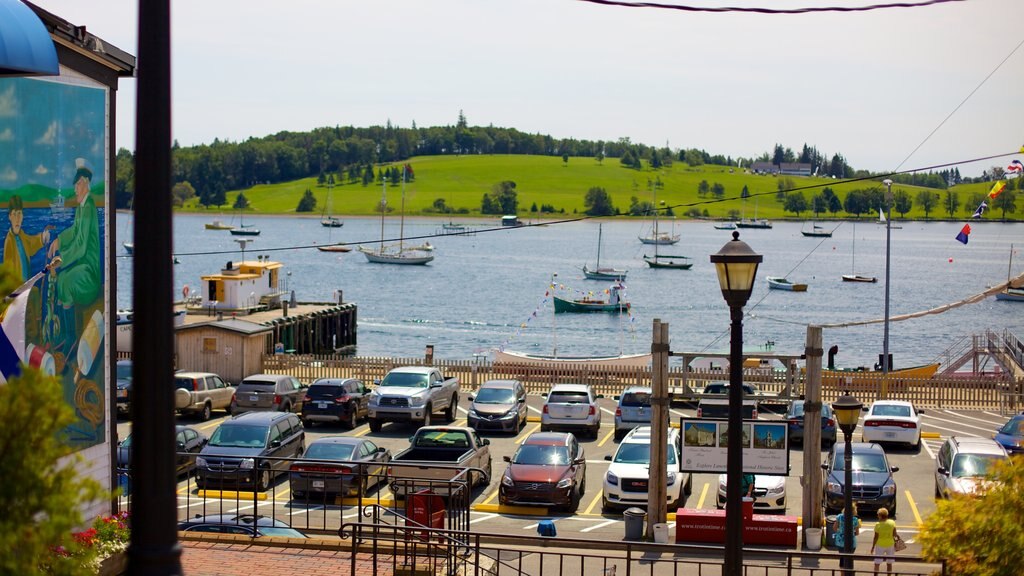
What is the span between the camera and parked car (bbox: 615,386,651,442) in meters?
31.6

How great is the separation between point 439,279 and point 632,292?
26.5m

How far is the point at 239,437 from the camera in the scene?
2420 centimetres

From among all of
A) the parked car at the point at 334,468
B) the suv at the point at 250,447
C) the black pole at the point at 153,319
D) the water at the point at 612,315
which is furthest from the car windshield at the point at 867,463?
the water at the point at 612,315

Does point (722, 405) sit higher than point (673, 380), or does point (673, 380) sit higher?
point (722, 405)

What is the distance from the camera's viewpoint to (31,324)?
44.3 feet

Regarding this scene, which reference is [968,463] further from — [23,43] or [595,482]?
[23,43]

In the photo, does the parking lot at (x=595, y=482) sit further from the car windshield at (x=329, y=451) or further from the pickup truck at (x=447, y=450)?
the car windshield at (x=329, y=451)

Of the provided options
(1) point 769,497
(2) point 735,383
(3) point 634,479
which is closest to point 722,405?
(1) point 769,497

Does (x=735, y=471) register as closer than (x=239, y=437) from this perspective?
Yes

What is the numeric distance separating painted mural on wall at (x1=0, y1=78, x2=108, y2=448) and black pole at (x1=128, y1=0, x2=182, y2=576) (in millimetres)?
8338

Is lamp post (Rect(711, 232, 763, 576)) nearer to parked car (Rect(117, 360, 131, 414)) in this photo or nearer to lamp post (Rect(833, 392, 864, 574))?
lamp post (Rect(833, 392, 864, 574))

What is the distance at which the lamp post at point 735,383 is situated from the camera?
33.3 feet

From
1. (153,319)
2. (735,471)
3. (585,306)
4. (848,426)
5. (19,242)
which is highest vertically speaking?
(19,242)

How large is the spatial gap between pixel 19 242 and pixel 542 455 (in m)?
13.1
